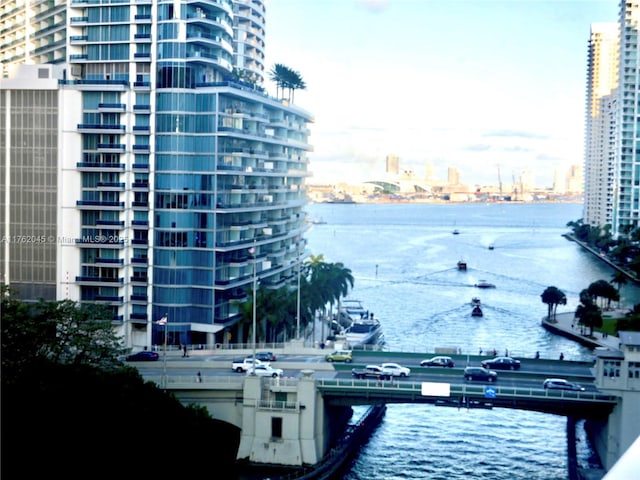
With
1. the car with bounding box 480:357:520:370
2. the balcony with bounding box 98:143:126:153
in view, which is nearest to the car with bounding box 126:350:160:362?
the balcony with bounding box 98:143:126:153

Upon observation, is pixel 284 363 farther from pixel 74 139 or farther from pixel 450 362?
pixel 74 139

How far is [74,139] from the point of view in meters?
21.7

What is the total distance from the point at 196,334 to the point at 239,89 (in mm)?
6270

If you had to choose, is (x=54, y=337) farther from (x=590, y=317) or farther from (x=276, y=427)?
(x=590, y=317)

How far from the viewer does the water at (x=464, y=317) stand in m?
15.9

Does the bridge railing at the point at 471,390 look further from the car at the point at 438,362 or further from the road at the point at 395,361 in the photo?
the car at the point at 438,362

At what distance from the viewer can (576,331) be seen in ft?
100

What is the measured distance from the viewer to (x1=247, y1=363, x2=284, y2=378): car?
1640cm

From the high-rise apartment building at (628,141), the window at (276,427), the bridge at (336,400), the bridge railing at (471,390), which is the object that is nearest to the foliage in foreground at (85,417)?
the bridge at (336,400)

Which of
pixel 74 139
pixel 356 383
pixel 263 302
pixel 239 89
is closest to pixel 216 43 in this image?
pixel 239 89

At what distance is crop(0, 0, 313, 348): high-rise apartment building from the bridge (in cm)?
597

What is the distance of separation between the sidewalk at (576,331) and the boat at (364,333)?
6.44 meters

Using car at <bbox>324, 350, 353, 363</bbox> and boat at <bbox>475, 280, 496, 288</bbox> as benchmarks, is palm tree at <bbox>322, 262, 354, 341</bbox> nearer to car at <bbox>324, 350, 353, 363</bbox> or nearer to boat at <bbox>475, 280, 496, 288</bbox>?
car at <bbox>324, 350, 353, 363</bbox>

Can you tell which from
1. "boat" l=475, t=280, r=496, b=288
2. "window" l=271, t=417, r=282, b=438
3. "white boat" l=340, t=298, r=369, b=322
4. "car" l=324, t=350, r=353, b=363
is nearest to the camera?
"window" l=271, t=417, r=282, b=438
